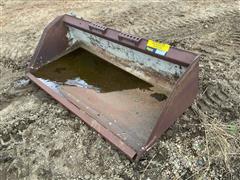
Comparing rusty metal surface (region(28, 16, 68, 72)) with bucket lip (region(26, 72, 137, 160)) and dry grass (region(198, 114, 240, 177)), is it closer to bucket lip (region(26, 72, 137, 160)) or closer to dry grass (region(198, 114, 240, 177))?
bucket lip (region(26, 72, 137, 160))

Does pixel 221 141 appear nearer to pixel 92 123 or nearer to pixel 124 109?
pixel 124 109

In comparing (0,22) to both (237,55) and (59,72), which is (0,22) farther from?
(237,55)

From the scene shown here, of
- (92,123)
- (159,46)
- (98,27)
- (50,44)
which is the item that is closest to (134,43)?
(159,46)

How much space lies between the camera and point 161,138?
251cm

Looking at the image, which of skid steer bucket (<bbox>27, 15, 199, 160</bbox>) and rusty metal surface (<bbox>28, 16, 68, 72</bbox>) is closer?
skid steer bucket (<bbox>27, 15, 199, 160</bbox>)

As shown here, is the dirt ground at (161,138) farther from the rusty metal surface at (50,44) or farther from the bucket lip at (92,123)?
the rusty metal surface at (50,44)

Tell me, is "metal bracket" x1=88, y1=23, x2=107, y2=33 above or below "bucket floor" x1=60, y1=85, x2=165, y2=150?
above

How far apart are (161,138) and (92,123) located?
62cm

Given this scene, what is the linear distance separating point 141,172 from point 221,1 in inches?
131

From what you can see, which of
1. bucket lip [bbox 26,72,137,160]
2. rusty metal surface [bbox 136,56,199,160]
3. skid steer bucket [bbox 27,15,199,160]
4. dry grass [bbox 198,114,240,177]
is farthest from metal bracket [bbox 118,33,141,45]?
dry grass [bbox 198,114,240,177]

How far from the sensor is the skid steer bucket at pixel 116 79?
239 centimetres

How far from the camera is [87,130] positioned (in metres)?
2.69

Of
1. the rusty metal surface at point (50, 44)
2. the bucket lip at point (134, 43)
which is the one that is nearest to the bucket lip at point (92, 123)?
the rusty metal surface at point (50, 44)

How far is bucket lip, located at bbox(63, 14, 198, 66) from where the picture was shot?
235cm
